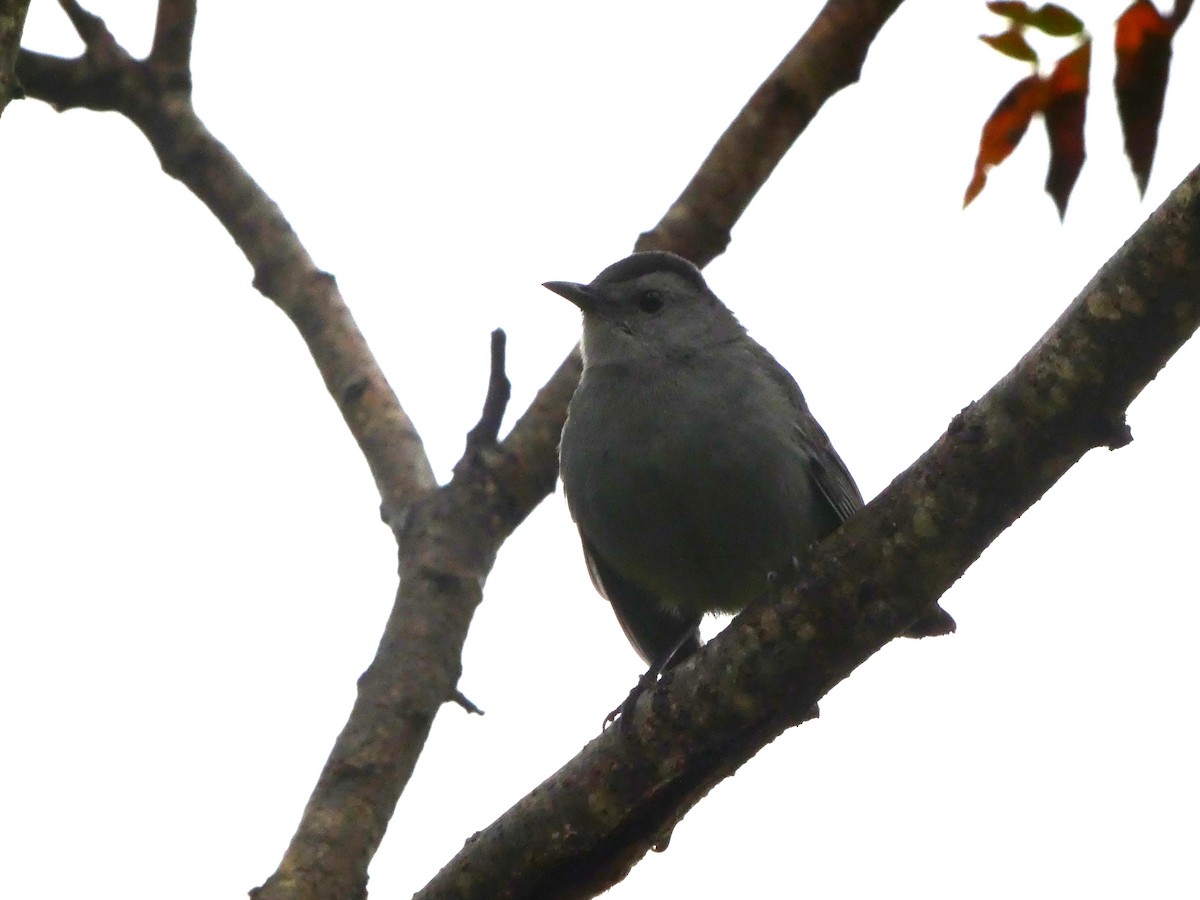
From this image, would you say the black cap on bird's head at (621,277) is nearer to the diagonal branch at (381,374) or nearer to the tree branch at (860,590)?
the diagonal branch at (381,374)

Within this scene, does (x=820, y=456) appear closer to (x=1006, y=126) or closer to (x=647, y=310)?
(x=647, y=310)

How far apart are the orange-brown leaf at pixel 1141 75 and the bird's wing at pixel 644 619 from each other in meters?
4.55

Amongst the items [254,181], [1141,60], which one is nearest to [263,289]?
[254,181]

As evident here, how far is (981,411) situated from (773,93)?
2.90m

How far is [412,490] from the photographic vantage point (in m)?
5.82

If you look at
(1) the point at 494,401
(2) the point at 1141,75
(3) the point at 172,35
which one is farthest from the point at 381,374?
(2) the point at 1141,75

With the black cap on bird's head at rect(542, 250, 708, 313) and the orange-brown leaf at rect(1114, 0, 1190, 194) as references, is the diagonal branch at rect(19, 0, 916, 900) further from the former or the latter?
the orange-brown leaf at rect(1114, 0, 1190, 194)

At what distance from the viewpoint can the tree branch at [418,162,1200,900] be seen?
11.9 ft

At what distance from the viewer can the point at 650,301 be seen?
277 inches

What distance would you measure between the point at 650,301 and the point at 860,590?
3155 millimetres

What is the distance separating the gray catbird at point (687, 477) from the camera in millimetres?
5891

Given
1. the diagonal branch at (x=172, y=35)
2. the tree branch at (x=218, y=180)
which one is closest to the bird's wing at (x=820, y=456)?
the tree branch at (x=218, y=180)

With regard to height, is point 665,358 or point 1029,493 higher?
point 665,358

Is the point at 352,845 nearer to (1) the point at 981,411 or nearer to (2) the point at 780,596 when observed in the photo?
(2) the point at 780,596
